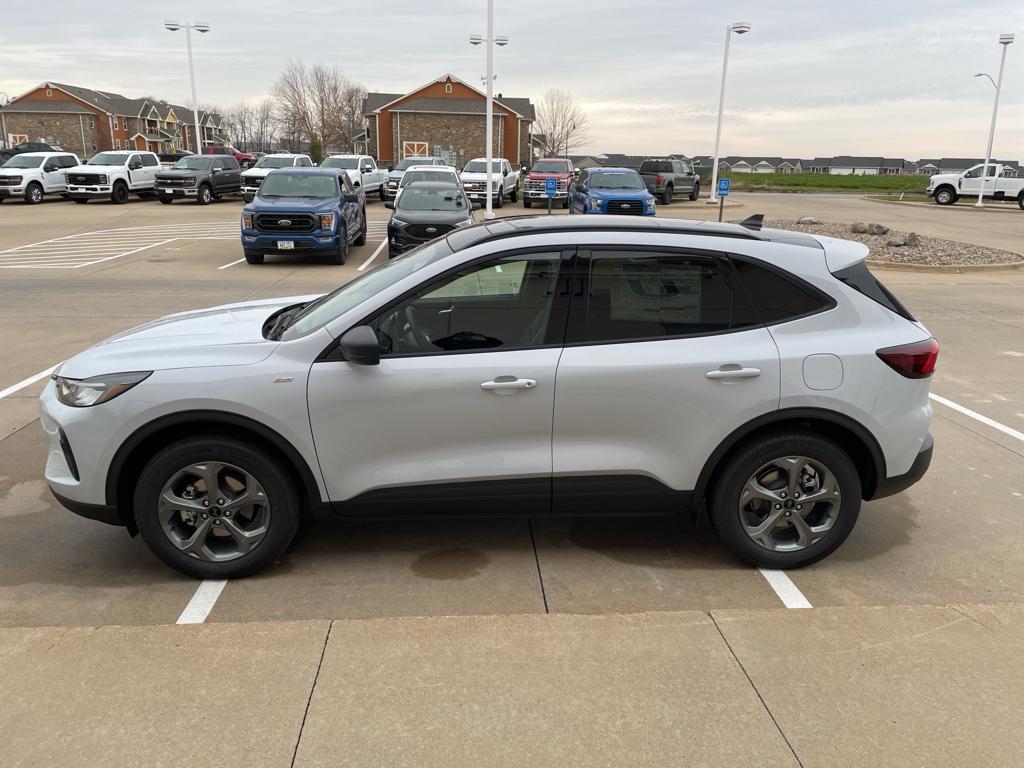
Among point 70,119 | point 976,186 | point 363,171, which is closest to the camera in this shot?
point 363,171

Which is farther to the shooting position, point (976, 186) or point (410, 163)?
point (976, 186)

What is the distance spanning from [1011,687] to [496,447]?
2.25 metres

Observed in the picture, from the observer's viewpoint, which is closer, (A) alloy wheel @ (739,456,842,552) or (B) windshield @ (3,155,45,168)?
(A) alloy wheel @ (739,456,842,552)

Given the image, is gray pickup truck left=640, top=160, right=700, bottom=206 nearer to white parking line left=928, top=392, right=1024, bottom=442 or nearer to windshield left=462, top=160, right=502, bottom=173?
windshield left=462, top=160, right=502, bottom=173

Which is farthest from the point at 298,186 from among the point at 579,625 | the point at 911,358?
the point at 579,625

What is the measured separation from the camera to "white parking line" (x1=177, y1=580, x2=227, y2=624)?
11.7ft

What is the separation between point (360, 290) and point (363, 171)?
30535mm

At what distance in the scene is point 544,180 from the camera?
3047cm

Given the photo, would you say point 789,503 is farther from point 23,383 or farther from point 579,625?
point 23,383

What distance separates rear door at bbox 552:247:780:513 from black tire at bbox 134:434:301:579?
4.21 ft

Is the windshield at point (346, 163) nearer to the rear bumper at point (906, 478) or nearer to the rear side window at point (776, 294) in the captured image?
the rear side window at point (776, 294)

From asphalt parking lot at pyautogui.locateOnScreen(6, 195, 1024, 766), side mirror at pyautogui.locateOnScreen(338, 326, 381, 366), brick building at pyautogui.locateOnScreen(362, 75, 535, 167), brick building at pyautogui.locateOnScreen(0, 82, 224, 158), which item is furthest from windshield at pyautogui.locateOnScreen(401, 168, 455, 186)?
brick building at pyautogui.locateOnScreen(0, 82, 224, 158)

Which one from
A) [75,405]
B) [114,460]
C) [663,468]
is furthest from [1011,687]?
[75,405]

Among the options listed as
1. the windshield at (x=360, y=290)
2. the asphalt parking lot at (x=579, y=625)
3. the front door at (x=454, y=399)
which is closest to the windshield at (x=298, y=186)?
the asphalt parking lot at (x=579, y=625)
